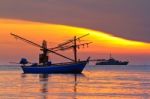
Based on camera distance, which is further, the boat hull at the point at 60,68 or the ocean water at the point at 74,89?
the boat hull at the point at 60,68

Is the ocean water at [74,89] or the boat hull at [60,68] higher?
the boat hull at [60,68]

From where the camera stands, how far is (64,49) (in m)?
147

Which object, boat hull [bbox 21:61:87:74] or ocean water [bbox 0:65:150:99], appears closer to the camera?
ocean water [bbox 0:65:150:99]

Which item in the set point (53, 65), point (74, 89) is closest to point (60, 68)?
point (53, 65)

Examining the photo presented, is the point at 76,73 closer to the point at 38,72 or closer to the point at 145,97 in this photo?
the point at 38,72

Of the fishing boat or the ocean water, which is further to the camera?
the fishing boat

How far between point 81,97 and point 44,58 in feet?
271

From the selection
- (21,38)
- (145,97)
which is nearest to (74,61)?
(21,38)

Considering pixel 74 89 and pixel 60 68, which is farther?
pixel 60 68

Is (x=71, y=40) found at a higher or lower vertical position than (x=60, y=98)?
Answer: higher

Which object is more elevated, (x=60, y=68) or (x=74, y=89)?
(x=60, y=68)

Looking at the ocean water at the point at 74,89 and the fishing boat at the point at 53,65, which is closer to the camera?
the ocean water at the point at 74,89

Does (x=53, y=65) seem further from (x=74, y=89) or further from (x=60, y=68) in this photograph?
(x=74, y=89)

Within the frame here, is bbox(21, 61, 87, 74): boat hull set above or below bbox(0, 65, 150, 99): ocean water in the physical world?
above
